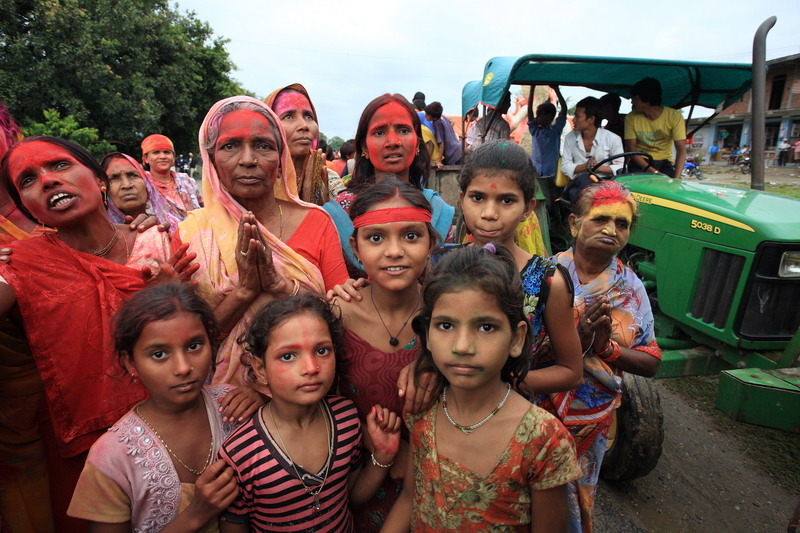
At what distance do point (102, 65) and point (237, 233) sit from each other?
690 inches

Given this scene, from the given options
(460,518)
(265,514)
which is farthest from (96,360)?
(460,518)

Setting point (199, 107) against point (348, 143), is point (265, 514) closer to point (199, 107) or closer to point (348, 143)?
point (348, 143)

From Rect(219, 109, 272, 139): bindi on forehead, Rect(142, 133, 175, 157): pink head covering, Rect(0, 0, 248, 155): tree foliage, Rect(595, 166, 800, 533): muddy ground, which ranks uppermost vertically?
Rect(0, 0, 248, 155): tree foliage

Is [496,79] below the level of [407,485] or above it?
above

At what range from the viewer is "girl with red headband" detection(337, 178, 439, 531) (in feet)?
5.48

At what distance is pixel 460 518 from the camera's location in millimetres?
1422

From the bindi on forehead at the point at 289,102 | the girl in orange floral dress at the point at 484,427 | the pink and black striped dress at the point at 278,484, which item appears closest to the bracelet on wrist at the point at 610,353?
the girl in orange floral dress at the point at 484,427

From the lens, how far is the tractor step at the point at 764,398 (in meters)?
2.30

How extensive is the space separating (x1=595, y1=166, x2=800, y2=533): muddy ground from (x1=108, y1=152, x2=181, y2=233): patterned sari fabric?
4166 mm

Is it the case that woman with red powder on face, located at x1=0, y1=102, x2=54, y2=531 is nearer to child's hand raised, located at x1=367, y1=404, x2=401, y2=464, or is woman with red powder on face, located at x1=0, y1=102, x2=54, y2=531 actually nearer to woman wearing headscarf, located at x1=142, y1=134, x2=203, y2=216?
child's hand raised, located at x1=367, y1=404, x2=401, y2=464

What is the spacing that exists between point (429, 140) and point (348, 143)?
2.73 m

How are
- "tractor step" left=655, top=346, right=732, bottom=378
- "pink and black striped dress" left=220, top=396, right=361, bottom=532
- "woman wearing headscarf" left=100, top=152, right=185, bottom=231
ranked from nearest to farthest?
"pink and black striped dress" left=220, top=396, right=361, bottom=532 → "tractor step" left=655, top=346, right=732, bottom=378 → "woman wearing headscarf" left=100, top=152, right=185, bottom=231

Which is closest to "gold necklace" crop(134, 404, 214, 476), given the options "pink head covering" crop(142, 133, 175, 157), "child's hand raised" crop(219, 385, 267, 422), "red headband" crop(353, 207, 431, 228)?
"child's hand raised" crop(219, 385, 267, 422)

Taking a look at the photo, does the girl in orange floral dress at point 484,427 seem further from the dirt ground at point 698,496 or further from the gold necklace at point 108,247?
the dirt ground at point 698,496
